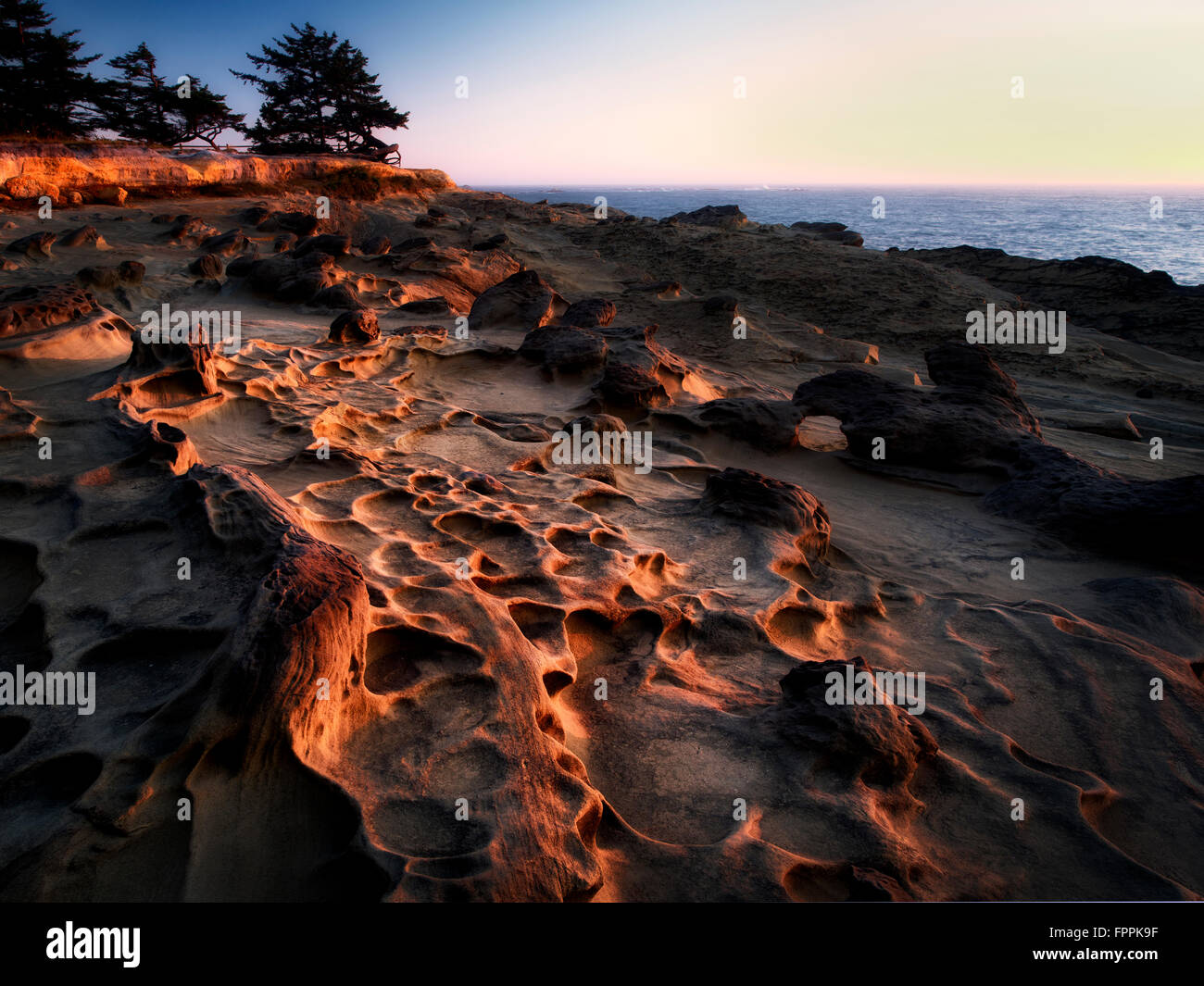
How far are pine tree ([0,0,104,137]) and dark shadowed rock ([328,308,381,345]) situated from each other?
20359 millimetres

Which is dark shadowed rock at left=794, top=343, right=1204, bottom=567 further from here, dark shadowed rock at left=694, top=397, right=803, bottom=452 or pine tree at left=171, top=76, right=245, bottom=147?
pine tree at left=171, top=76, right=245, bottom=147

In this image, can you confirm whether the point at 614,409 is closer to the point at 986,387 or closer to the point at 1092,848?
the point at 986,387

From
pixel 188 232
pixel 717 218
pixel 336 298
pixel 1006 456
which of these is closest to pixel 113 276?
pixel 336 298

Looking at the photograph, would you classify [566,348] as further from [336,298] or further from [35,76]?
[35,76]

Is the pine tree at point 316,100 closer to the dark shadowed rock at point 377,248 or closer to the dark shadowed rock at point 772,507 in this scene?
the dark shadowed rock at point 377,248

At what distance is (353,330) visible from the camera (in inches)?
301

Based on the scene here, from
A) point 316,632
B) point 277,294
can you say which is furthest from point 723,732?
point 277,294

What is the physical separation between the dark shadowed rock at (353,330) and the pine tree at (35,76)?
2036 centimetres

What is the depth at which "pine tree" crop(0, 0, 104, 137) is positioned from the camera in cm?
2070

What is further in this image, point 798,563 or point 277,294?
point 277,294
